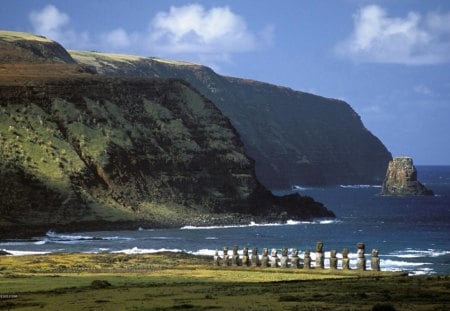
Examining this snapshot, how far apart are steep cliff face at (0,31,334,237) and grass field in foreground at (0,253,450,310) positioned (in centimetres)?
7191

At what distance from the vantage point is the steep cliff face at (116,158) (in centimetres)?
14500

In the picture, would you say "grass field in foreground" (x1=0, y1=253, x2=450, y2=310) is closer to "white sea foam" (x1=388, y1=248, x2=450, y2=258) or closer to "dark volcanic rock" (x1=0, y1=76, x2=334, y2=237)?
"white sea foam" (x1=388, y1=248, x2=450, y2=258)

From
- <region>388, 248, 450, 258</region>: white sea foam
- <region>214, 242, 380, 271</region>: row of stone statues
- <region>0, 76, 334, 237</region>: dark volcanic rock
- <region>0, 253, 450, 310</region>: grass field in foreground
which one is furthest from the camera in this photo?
<region>0, 76, 334, 237</region>: dark volcanic rock

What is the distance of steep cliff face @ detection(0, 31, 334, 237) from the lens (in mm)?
145000


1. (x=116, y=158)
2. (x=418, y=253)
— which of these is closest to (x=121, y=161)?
(x=116, y=158)

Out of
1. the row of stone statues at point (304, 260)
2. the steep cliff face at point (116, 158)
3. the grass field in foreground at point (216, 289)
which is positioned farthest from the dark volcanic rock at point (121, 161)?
the grass field in foreground at point (216, 289)

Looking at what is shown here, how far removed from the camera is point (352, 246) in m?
116

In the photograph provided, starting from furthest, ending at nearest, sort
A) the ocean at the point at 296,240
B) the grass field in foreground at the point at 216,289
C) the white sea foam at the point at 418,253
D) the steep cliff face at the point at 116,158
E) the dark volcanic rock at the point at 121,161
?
1. the steep cliff face at the point at 116,158
2. the dark volcanic rock at the point at 121,161
3. the ocean at the point at 296,240
4. the white sea foam at the point at 418,253
5. the grass field in foreground at the point at 216,289

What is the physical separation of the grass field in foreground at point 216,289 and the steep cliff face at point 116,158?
236 feet

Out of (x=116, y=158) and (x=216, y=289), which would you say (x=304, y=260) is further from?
(x=116, y=158)

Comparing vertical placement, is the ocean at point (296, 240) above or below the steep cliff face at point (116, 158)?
below

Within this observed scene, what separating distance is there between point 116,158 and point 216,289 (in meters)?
114

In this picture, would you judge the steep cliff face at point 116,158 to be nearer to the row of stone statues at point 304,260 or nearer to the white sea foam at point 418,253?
the white sea foam at point 418,253

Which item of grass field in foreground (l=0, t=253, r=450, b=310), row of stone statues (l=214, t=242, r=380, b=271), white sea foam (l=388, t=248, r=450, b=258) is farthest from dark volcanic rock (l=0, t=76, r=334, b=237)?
grass field in foreground (l=0, t=253, r=450, b=310)
